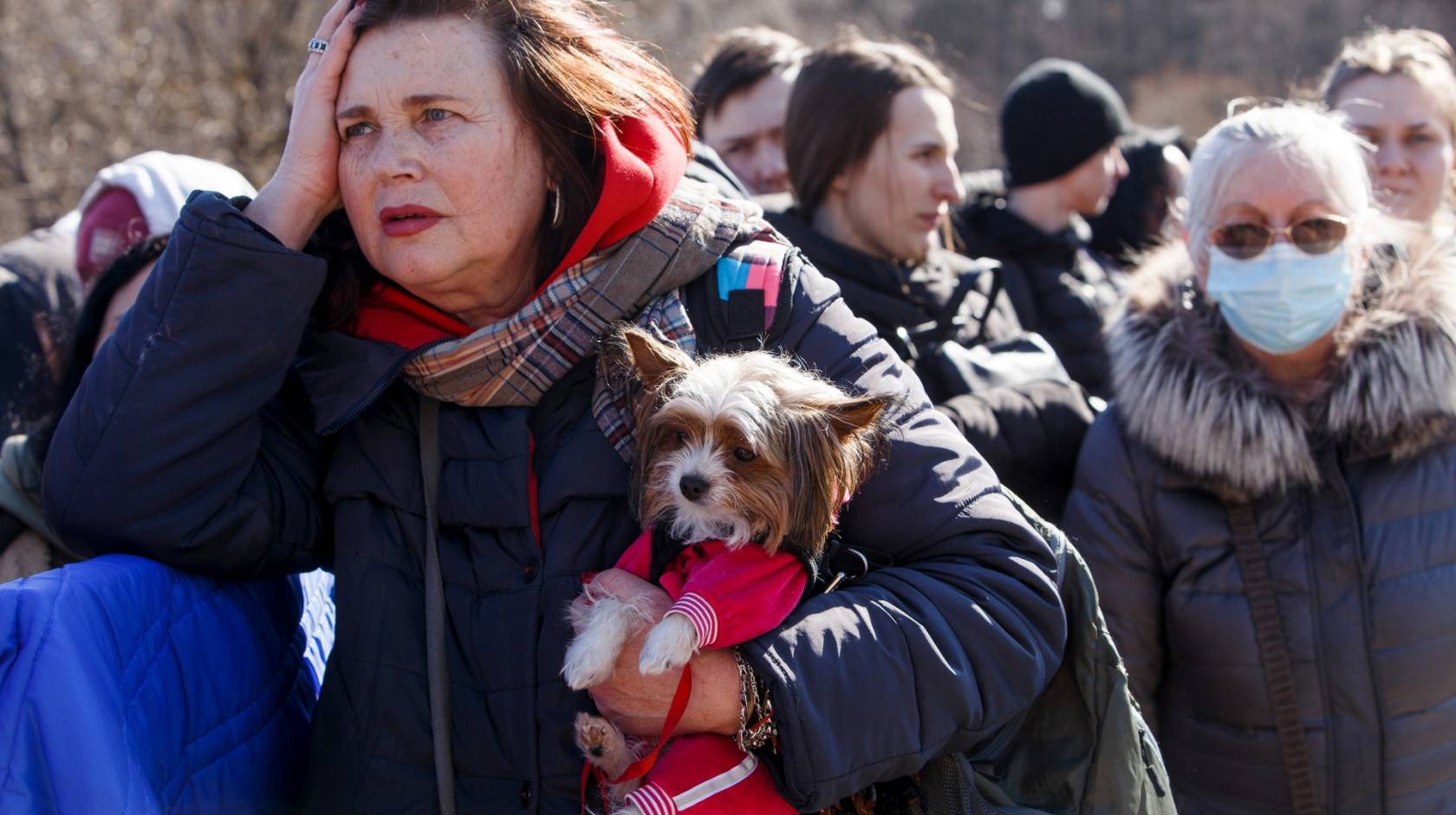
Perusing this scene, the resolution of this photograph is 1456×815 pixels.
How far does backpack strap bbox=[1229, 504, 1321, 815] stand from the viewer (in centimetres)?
345

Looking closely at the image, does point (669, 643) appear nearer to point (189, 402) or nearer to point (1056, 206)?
point (189, 402)

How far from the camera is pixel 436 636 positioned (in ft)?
8.41

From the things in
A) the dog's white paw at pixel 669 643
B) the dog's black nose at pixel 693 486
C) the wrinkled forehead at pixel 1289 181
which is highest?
the wrinkled forehead at pixel 1289 181

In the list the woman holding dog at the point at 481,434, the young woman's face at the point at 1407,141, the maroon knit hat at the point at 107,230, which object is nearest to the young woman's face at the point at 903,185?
the young woman's face at the point at 1407,141

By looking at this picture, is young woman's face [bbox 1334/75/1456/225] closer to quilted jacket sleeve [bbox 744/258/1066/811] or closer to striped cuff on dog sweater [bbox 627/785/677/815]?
quilted jacket sleeve [bbox 744/258/1066/811]

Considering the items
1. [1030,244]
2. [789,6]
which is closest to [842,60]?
[1030,244]

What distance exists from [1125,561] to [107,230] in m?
3.44

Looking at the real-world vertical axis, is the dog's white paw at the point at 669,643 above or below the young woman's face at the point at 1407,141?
below

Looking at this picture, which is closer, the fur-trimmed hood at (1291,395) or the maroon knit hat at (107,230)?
the fur-trimmed hood at (1291,395)

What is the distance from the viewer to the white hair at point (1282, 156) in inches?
148

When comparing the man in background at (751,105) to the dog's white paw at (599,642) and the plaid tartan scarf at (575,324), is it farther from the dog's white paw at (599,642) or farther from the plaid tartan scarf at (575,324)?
the dog's white paw at (599,642)

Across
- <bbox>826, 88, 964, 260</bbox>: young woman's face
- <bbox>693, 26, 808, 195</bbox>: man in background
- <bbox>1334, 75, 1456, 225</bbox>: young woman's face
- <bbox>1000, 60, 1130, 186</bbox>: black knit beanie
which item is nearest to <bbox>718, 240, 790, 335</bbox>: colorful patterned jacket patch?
<bbox>826, 88, 964, 260</bbox>: young woman's face

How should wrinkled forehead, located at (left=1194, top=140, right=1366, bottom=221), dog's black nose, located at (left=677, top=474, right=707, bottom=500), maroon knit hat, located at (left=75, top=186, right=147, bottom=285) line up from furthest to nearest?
1. maroon knit hat, located at (left=75, top=186, right=147, bottom=285)
2. wrinkled forehead, located at (left=1194, top=140, right=1366, bottom=221)
3. dog's black nose, located at (left=677, top=474, right=707, bottom=500)

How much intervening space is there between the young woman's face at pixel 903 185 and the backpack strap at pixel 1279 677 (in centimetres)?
169
